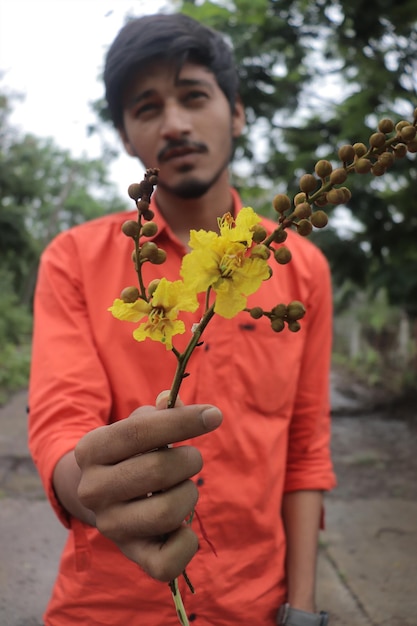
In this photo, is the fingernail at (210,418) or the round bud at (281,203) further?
the fingernail at (210,418)

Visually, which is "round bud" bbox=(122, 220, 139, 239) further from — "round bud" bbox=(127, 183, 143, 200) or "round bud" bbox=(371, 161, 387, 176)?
"round bud" bbox=(371, 161, 387, 176)

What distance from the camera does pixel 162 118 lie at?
165 cm

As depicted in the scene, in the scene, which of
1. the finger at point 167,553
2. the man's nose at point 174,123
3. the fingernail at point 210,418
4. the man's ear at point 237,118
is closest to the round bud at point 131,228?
the fingernail at point 210,418

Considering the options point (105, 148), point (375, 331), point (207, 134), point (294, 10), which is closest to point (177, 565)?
point (207, 134)

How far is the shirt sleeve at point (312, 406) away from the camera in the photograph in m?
1.81

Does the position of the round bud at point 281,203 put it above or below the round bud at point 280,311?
above

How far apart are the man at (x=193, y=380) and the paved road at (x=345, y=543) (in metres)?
0.41

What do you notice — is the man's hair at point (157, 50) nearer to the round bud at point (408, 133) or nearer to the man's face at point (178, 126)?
the man's face at point (178, 126)

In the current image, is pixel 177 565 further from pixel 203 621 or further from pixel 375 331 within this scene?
pixel 375 331

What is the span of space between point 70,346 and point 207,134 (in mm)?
716

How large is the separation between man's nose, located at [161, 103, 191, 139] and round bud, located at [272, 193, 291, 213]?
111 centimetres

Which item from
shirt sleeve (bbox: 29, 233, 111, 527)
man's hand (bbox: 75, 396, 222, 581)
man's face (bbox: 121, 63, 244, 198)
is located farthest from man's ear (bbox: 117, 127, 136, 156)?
man's hand (bbox: 75, 396, 222, 581)

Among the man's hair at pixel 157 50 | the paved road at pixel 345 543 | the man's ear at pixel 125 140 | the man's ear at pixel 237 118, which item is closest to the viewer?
the man's hair at pixel 157 50

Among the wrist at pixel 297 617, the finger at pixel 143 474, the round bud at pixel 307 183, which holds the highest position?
the round bud at pixel 307 183
